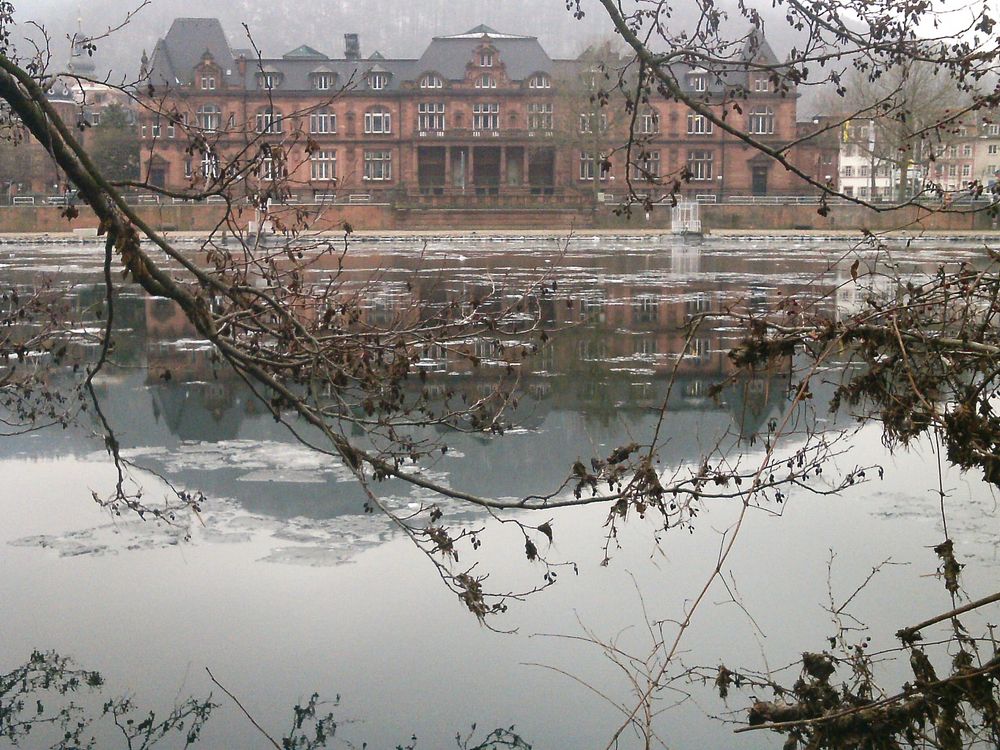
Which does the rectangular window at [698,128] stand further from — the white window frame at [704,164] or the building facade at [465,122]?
the white window frame at [704,164]

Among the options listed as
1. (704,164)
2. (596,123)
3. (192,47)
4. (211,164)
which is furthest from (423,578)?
(192,47)

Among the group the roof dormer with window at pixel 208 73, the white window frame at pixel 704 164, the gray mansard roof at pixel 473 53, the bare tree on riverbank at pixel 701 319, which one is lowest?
the bare tree on riverbank at pixel 701 319

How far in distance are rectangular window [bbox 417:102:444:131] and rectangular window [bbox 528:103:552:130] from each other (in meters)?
5.16

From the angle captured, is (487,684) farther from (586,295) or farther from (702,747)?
Answer: (586,295)

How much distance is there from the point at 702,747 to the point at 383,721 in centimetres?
139

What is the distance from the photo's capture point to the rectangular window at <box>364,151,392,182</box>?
79875mm

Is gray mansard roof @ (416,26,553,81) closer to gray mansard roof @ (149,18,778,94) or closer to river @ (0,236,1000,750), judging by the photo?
gray mansard roof @ (149,18,778,94)

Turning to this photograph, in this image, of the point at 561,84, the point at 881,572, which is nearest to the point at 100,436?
the point at 881,572

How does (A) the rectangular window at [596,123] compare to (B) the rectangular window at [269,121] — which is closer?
(B) the rectangular window at [269,121]

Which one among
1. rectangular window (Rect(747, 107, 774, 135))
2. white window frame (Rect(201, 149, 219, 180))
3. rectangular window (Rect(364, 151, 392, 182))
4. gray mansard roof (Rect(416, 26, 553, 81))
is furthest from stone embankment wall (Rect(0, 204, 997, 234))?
white window frame (Rect(201, 149, 219, 180))

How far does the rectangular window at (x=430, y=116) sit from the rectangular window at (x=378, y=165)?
2567 mm

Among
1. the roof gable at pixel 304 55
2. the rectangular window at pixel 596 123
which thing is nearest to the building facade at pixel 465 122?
the roof gable at pixel 304 55

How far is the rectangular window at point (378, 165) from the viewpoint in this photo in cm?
7988

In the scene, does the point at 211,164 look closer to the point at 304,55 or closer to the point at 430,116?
the point at 430,116
